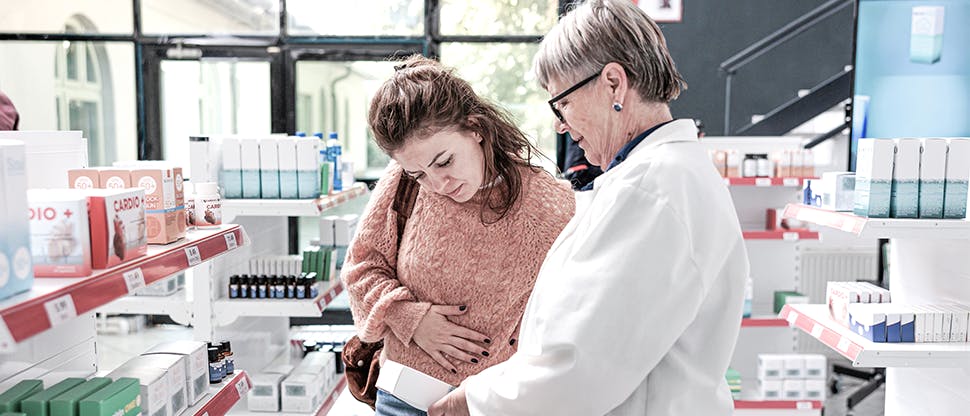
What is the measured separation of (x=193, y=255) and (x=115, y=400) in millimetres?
383

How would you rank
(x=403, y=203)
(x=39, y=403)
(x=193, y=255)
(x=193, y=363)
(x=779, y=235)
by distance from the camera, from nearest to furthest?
(x=39, y=403) < (x=193, y=255) < (x=403, y=203) < (x=193, y=363) < (x=779, y=235)

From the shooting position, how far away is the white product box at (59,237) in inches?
56.8

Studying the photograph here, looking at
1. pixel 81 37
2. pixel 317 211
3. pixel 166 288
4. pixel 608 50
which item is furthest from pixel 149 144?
pixel 608 50

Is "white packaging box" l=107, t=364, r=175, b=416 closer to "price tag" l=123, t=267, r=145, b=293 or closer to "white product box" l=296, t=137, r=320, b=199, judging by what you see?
"price tag" l=123, t=267, r=145, b=293

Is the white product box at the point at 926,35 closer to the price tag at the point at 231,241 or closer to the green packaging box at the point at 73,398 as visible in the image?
the price tag at the point at 231,241

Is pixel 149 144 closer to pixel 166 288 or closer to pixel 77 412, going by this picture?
pixel 166 288

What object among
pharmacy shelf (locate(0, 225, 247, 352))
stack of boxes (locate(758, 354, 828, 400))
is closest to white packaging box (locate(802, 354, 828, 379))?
stack of boxes (locate(758, 354, 828, 400))

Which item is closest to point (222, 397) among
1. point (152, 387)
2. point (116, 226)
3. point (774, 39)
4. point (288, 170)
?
point (152, 387)

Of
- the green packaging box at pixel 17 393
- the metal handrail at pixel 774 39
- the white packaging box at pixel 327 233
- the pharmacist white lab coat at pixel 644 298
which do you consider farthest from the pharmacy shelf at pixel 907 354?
the metal handrail at pixel 774 39

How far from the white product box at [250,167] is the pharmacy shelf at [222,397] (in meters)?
1.23

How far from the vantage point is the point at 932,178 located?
286cm

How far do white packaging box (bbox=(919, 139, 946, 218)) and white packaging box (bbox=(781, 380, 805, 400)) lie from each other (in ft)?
8.16

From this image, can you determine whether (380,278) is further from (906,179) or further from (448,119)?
(906,179)

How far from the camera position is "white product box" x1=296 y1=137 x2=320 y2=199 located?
361 cm
